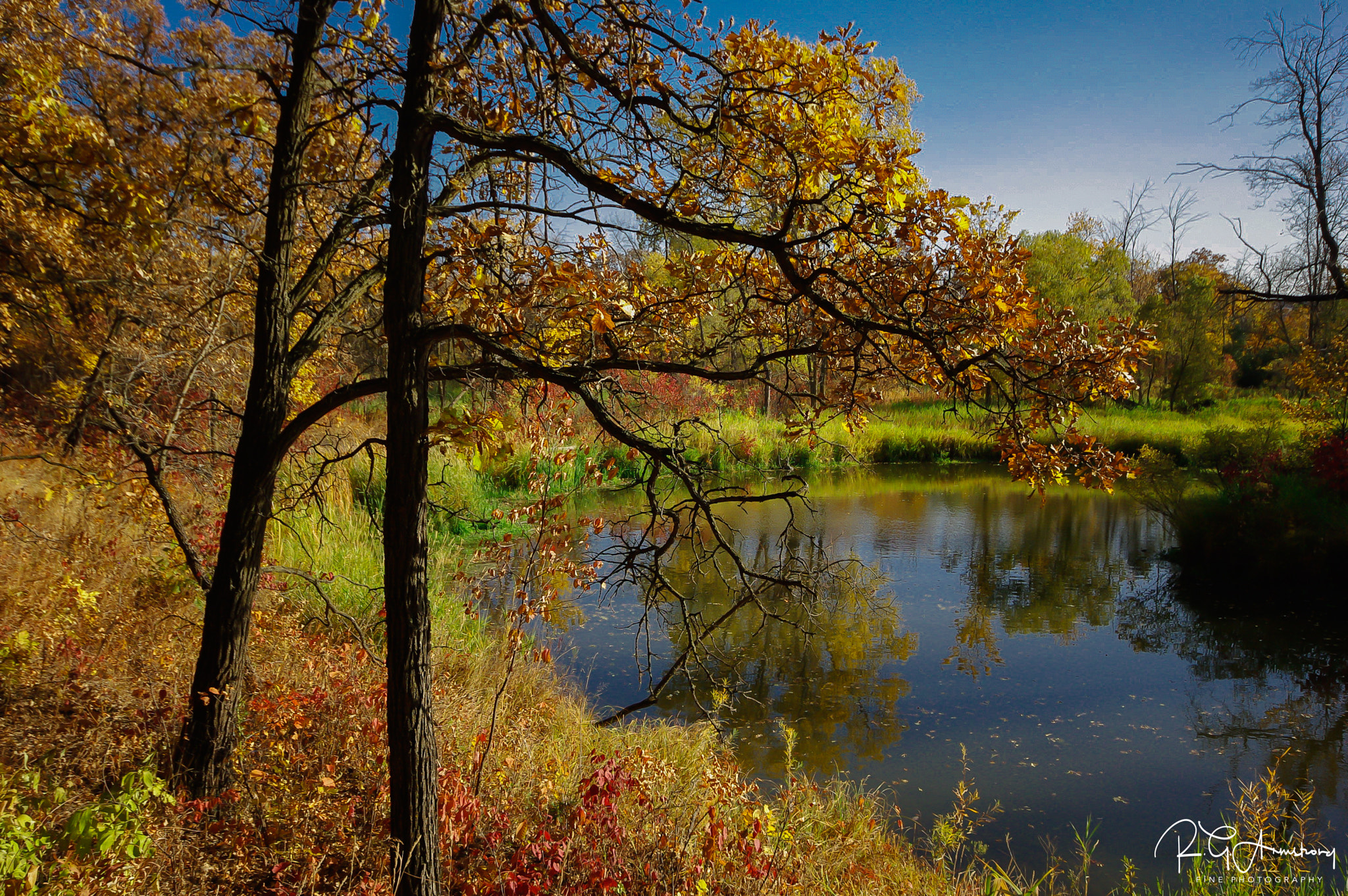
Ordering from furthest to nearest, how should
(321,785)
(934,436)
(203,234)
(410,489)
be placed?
(934,436) < (203,234) < (321,785) < (410,489)

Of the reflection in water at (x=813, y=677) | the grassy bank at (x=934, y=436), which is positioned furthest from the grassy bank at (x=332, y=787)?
the grassy bank at (x=934, y=436)

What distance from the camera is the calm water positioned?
226 inches

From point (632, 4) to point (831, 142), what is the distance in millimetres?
1106

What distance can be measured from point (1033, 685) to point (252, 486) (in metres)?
7.81

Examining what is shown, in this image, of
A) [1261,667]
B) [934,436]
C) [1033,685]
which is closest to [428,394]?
[1033,685]

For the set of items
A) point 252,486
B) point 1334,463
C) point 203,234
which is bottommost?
point 252,486

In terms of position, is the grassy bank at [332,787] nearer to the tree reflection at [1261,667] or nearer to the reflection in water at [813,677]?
the reflection in water at [813,677]

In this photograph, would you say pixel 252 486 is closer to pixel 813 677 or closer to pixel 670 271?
pixel 670 271

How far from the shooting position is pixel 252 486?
3660 mm

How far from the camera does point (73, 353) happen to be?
6.86 m

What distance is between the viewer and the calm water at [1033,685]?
5.74 meters

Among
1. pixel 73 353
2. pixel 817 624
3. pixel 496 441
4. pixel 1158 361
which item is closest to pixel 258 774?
pixel 496 441

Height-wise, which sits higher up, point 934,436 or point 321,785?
point 934,436

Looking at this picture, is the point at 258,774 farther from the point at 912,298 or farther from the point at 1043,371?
the point at 1043,371
